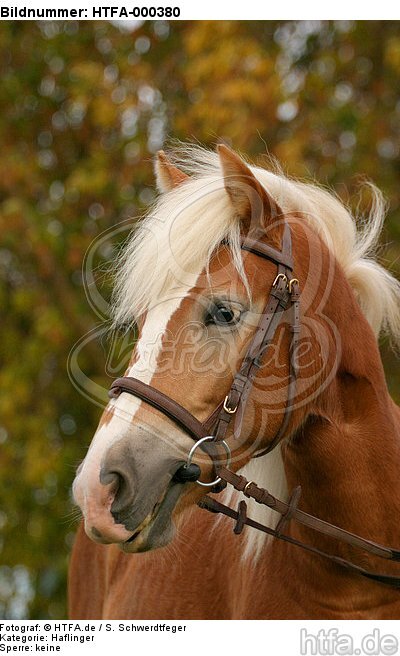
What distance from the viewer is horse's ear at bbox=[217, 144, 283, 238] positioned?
269 centimetres

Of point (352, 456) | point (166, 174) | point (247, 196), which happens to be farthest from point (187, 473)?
point (166, 174)

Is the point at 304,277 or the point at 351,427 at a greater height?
the point at 304,277

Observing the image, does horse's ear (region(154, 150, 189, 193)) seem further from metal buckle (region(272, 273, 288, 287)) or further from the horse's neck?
the horse's neck

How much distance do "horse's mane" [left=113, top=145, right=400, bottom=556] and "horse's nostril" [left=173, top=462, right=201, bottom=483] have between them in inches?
19.5

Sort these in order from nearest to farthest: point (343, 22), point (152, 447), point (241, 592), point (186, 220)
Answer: point (152, 447)
point (186, 220)
point (241, 592)
point (343, 22)

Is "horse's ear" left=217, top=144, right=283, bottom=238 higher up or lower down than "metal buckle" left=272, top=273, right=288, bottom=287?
higher up

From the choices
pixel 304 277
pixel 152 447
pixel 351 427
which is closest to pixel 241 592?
pixel 351 427

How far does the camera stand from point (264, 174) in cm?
294

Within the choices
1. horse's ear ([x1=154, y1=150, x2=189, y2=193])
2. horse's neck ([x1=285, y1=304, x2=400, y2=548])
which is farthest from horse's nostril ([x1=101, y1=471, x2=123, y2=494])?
horse's ear ([x1=154, y1=150, x2=189, y2=193])

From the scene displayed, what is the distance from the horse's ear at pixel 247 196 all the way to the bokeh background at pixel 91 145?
4380 millimetres

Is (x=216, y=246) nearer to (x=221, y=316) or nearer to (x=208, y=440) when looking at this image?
(x=221, y=316)

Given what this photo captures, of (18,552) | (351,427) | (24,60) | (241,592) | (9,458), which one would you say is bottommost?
Result: (18,552)

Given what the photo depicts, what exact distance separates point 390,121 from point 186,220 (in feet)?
18.0

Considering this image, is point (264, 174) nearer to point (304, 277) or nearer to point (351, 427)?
point (304, 277)
